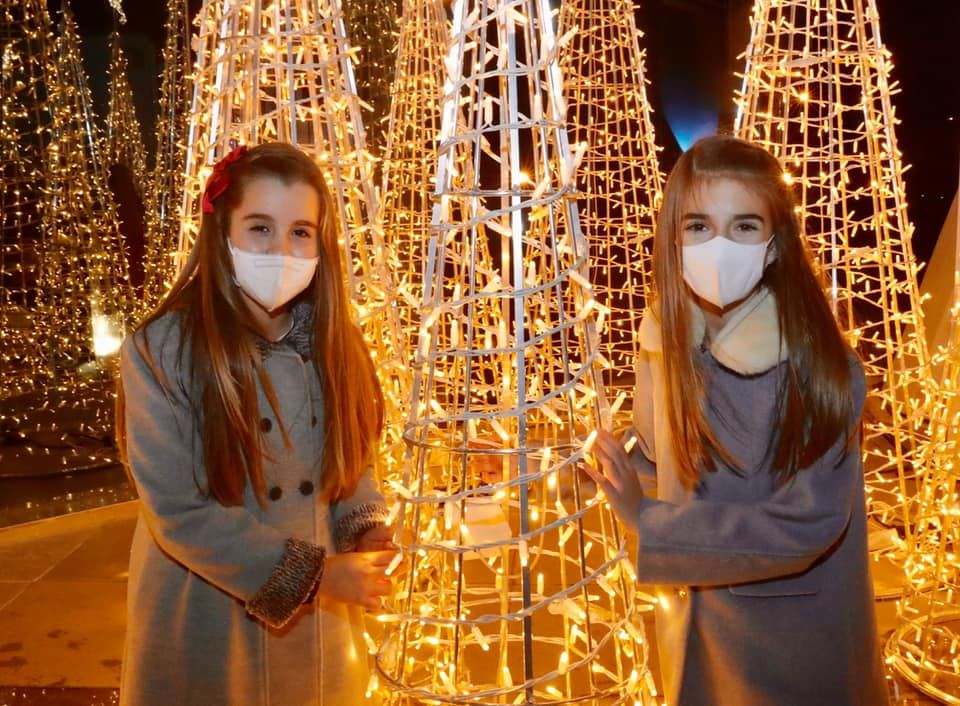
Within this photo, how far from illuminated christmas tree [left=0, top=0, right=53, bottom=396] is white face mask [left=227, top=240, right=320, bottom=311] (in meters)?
3.70

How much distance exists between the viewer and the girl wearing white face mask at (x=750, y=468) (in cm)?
108

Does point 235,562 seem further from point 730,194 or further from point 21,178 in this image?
point 21,178

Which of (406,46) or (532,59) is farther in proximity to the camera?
(406,46)

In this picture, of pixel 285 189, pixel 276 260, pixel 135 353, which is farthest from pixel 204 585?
pixel 285 189

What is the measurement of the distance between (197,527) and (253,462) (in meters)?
0.12

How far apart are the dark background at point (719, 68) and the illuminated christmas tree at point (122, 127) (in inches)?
1.9

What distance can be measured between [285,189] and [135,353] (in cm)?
31

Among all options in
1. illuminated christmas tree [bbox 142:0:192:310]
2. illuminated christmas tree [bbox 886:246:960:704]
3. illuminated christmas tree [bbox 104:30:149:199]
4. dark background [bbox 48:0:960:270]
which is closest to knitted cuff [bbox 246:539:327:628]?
illuminated christmas tree [bbox 886:246:960:704]

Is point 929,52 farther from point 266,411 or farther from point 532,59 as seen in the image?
point 266,411

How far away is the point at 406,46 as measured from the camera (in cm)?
245

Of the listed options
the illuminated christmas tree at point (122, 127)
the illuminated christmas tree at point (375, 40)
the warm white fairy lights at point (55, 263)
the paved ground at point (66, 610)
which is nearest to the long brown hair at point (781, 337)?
the paved ground at point (66, 610)

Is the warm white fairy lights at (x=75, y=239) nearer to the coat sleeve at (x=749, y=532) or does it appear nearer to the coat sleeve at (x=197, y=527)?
the coat sleeve at (x=197, y=527)

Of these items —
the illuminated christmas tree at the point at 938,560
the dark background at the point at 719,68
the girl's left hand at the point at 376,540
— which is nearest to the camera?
the girl's left hand at the point at 376,540

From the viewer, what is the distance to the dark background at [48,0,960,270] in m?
3.92
